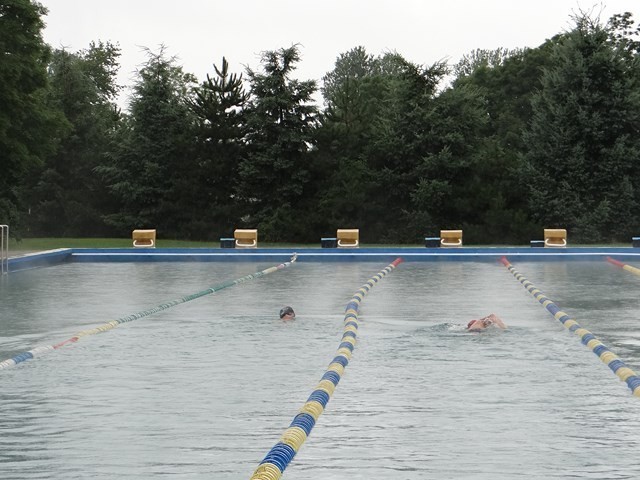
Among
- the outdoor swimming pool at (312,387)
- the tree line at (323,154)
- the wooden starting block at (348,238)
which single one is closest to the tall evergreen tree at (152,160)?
the tree line at (323,154)

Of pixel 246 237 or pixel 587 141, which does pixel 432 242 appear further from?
pixel 587 141

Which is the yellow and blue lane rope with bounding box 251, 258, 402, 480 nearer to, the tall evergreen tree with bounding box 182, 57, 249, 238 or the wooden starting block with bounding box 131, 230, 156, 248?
the wooden starting block with bounding box 131, 230, 156, 248

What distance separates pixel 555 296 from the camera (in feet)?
61.1

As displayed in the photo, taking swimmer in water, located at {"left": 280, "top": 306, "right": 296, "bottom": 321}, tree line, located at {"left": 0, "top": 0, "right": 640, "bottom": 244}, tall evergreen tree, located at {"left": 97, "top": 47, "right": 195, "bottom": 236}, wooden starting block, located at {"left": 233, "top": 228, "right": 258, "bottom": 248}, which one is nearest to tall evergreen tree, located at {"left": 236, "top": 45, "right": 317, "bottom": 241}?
tree line, located at {"left": 0, "top": 0, "right": 640, "bottom": 244}

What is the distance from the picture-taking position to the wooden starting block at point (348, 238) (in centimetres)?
3459

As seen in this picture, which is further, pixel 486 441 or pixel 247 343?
pixel 247 343

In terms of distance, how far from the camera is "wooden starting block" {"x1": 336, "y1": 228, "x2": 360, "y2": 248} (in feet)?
113

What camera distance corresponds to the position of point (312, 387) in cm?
973

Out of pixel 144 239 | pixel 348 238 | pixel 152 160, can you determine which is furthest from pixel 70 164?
pixel 348 238

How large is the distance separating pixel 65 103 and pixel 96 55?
2436 centimetres

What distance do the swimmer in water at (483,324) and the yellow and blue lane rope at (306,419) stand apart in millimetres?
1335

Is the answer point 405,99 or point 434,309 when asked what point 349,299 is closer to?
point 434,309

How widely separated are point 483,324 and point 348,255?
17.5 m

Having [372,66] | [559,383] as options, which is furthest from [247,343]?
[372,66]
